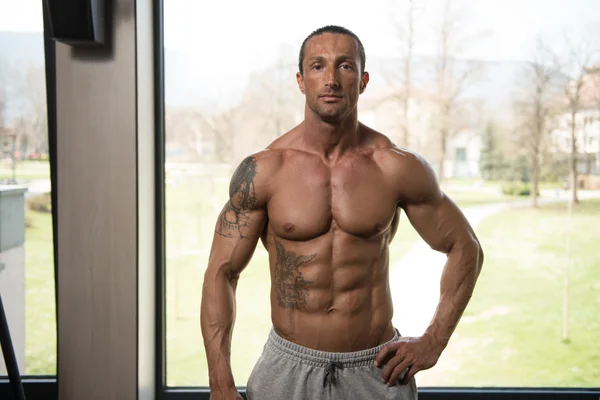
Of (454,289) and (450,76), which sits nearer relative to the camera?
(454,289)

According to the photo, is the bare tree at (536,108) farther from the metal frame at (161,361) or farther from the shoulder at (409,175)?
the shoulder at (409,175)

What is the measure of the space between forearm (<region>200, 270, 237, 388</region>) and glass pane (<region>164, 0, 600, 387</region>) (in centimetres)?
89

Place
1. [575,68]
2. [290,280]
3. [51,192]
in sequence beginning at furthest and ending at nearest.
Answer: [575,68], [51,192], [290,280]

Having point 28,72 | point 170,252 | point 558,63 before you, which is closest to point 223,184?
point 170,252

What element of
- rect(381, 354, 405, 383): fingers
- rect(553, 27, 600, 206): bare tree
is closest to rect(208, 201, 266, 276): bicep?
rect(381, 354, 405, 383): fingers

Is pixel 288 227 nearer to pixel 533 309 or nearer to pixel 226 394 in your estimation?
pixel 226 394

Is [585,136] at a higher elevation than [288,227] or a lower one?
higher

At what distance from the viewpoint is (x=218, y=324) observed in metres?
1.41

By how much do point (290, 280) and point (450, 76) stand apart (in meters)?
1.20

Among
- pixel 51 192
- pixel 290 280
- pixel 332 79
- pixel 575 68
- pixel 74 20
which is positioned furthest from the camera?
pixel 575 68

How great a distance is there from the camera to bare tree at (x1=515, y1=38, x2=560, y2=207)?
2.24 metres

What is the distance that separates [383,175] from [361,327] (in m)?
0.35

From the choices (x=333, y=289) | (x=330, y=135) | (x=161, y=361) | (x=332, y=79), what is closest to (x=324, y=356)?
(x=333, y=289)

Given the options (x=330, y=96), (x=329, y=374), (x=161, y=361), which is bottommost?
(x=161, y=361)
